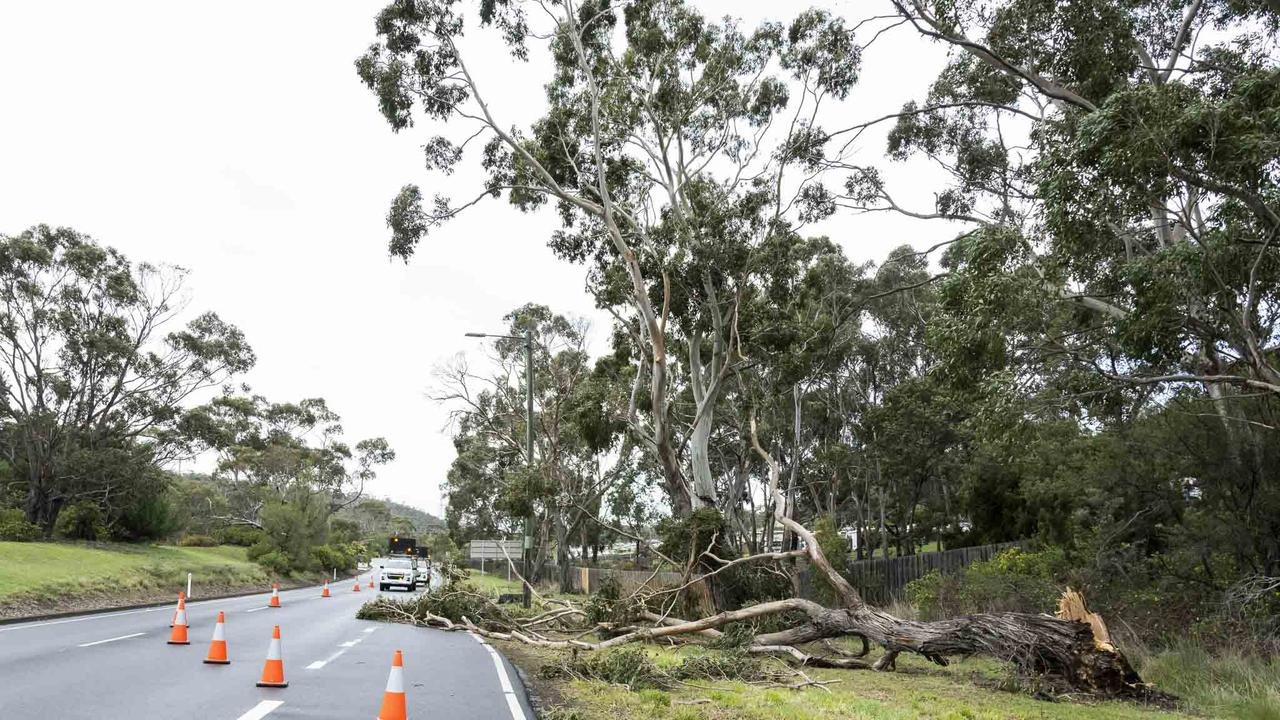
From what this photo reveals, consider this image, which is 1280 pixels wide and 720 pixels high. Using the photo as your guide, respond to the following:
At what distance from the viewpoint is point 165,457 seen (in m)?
41.6

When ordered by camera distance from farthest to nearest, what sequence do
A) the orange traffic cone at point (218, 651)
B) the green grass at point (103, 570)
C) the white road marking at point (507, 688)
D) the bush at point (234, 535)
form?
the bush at point (234, 535), the green grass at point (103, 570), the orange traffic cone at point (218, 651), the white road marking at point (507, 688)

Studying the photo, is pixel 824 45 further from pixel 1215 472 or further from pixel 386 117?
pixel 1215 472

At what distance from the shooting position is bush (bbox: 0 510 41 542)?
3288cm

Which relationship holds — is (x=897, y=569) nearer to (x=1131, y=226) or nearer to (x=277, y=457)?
(x=1131, y=226)

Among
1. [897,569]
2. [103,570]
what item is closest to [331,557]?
[103,570]

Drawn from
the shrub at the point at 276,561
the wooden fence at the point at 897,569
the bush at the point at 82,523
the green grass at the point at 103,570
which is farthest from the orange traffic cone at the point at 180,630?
the shrub at the point at 276,561

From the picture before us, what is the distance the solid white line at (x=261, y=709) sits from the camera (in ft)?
24.5

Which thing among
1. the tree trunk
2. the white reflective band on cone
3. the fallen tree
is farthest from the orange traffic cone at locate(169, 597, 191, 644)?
the tree trunk

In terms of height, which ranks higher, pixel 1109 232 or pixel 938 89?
pixel 938 89

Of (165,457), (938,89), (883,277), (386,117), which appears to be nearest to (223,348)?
(165,457)

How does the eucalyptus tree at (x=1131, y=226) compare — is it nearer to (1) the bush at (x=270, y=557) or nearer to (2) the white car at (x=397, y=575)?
(2) the white car at (x=397, y=575)

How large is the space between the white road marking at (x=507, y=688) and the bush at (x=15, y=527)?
90.2 feet

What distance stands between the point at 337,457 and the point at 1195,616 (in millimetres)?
64649

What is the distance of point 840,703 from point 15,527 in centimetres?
3560
